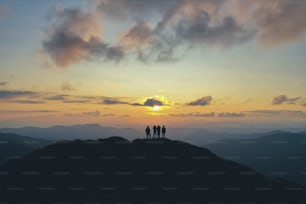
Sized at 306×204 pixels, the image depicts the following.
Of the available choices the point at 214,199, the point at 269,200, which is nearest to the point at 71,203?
the point at 214,199

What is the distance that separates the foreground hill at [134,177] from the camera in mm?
70250

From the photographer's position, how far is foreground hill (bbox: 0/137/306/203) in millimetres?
70250

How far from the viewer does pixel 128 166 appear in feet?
253

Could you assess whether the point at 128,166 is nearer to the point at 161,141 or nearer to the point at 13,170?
the point at 161,141

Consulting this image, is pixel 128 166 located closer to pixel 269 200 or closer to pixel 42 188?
pixel 42 188

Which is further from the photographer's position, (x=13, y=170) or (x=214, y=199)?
(x=13, y=170)

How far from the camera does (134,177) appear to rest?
75188 millimetres

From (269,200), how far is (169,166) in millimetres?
19549

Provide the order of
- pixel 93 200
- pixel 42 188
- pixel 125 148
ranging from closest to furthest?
pixel 93 200, pixel 42 188, pixel 125 148

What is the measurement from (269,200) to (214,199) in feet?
32.3

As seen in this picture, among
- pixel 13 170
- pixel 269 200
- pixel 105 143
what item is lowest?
pixel 269 200

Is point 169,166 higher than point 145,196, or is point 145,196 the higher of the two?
point 169,166

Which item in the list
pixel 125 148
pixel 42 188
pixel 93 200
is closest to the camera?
pixel 93 200

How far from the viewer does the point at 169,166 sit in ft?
253
